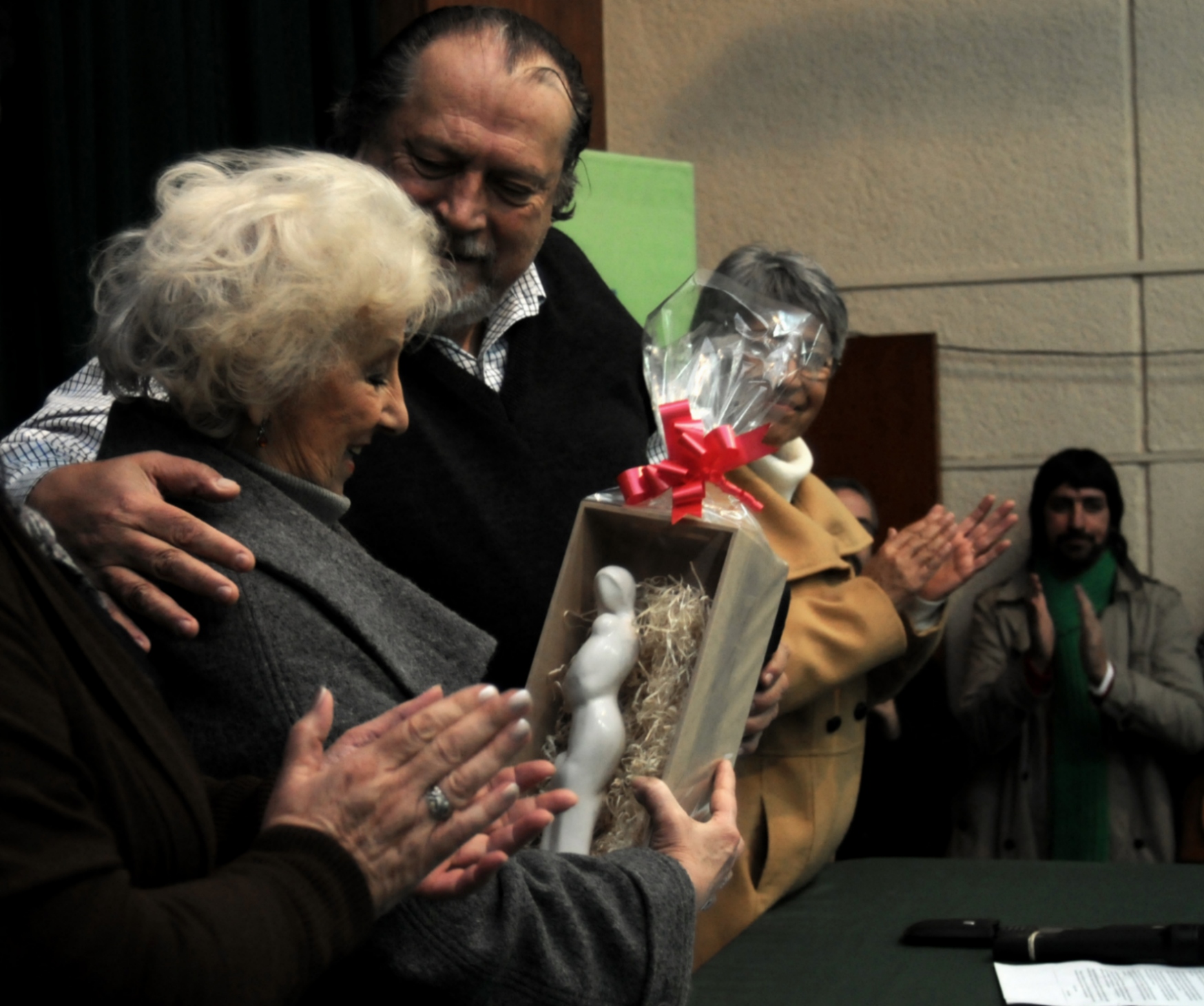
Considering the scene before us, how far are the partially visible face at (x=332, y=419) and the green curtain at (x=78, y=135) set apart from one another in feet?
3.34

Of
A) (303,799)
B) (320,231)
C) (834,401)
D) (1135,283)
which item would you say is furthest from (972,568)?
(1135,283)

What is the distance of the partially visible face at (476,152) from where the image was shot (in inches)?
62.7

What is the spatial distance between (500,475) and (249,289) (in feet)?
1.71

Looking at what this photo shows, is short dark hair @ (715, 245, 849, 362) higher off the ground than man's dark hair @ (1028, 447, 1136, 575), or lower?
higher

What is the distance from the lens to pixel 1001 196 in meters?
4.71

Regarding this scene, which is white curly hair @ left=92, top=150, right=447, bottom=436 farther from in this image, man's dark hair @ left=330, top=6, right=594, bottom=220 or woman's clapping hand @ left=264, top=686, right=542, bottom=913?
man's dark hair @ left=330, top=6, right=594, bottom=220

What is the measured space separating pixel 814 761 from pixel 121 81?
1.71 meters

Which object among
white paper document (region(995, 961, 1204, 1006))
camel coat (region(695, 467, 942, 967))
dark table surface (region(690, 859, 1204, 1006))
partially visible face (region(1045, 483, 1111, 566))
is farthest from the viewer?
A: partially visible face (region(1045, 483, 1111, 566))

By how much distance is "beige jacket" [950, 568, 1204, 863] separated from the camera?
3754 millimetres

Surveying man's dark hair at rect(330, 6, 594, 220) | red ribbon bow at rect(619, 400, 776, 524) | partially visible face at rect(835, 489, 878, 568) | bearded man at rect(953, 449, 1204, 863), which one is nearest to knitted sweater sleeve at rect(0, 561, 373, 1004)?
red ribbon bow at rect(619, 400, 776, 524)

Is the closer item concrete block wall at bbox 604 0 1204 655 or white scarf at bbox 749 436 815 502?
white scarf at bbox 749 436 815 502

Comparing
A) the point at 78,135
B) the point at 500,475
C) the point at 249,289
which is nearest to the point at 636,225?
the point at 78,135

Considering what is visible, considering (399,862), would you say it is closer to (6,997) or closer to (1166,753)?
(6,997)

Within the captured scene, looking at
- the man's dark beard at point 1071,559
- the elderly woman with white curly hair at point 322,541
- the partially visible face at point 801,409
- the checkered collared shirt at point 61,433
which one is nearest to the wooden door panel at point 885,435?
the man's dark beard at point 1071,559
